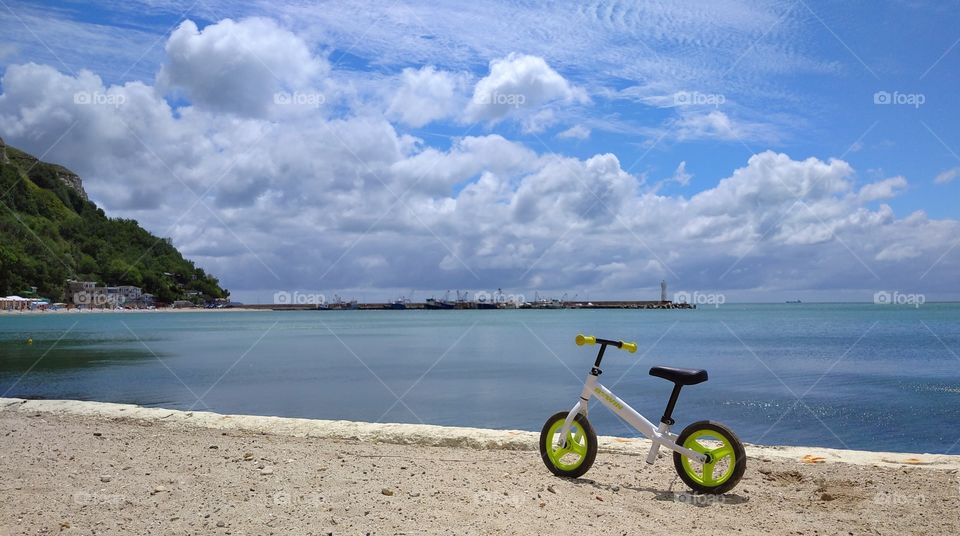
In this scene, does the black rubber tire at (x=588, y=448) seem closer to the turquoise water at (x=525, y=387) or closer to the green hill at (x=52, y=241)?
the turquoise water at (x=525, y=387)

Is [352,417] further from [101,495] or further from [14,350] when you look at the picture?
[14,350]

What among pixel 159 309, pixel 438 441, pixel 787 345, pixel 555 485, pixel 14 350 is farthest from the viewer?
pixel 159 309

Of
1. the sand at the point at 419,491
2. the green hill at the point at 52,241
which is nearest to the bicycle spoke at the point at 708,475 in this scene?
the sand at the point at 419,491

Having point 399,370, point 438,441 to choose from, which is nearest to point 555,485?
point 438,441

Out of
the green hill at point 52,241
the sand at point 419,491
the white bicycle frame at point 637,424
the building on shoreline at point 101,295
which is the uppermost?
the green hill at point 52,241

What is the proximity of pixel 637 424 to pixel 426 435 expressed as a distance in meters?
4.10

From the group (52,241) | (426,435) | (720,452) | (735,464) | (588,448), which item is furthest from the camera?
(52,241)

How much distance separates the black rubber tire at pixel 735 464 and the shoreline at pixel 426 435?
2069mm

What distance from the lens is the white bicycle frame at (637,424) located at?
7108 mm

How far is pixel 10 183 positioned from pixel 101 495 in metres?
189

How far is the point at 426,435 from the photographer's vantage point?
34.7ft

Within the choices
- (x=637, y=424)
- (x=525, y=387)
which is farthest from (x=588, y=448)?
(x=525, y=387)

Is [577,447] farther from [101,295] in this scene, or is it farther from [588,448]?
[101,295]

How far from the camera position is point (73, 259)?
168 metres
